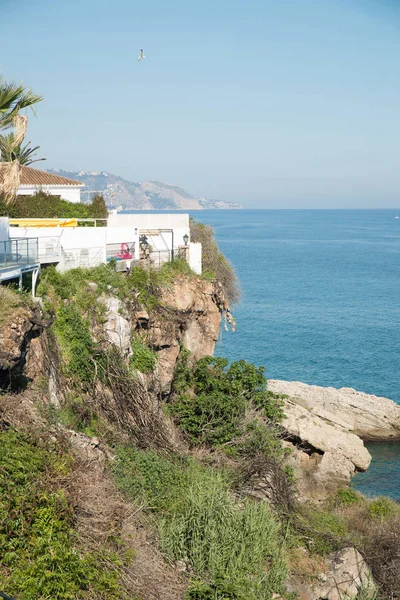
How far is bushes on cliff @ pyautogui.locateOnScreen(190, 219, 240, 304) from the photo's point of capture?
89.3 ft

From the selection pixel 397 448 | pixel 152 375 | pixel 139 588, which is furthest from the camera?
pixel 397 448

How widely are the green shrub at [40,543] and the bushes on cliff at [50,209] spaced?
17.8 metres

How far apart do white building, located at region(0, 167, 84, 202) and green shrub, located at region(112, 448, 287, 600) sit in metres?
21.7

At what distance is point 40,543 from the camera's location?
10367 millimetres

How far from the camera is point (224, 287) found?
27344 millimetres

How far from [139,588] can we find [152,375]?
9.55m

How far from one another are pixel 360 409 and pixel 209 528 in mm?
20740

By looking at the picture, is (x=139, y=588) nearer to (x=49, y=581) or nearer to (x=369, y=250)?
(x=49, y=581)

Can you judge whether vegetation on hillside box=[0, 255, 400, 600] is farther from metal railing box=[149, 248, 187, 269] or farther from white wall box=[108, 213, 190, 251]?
white wall box=[108, 213, 190, 251]

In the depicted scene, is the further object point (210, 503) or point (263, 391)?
point (263, 391)

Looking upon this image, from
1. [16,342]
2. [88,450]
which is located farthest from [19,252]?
[88,450]

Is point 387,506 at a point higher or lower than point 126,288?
lower

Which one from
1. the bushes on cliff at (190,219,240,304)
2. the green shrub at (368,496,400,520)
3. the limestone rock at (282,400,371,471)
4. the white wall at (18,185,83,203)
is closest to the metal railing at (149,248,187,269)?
the bushes on cliff at (190,219,240,304)

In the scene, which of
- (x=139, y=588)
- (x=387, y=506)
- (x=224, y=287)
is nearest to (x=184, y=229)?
(x=224, y=287)
